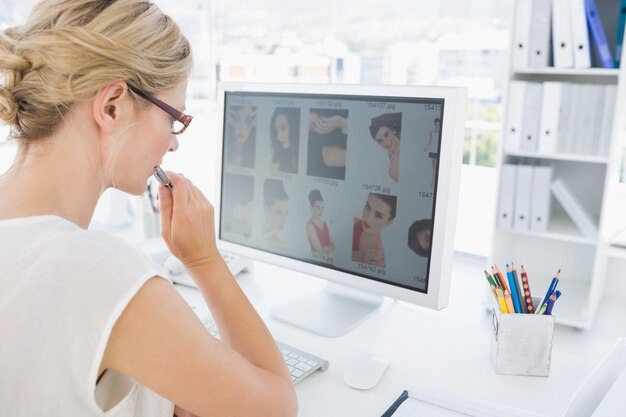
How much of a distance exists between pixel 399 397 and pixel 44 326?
0.55 meters

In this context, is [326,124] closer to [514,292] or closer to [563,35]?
[514,292]

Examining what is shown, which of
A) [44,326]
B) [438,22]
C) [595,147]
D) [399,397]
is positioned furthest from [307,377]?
[438,22]

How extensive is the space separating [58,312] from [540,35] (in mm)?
2392

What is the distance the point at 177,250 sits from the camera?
1.00 meters

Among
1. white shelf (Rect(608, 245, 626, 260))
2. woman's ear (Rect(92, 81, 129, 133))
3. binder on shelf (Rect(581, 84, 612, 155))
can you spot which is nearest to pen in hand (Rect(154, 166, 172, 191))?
woman's ear (Rect(92, 81, 129, 133))

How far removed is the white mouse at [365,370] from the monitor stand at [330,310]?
12 centimetres

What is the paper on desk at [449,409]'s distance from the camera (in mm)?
888

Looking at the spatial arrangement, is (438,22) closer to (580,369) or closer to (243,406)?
(580,369)

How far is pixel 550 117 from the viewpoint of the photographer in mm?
2533

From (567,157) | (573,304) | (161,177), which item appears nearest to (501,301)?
(161,177)

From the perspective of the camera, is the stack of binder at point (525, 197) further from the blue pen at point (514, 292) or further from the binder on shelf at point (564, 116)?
the blue pen at point (514, 292)

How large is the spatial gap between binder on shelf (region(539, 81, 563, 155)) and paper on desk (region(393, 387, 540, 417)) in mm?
1901

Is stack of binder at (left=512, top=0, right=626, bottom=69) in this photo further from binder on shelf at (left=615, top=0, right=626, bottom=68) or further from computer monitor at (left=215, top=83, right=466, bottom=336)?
computer monitor at (left=215, top=83, right=466, bottom=336)

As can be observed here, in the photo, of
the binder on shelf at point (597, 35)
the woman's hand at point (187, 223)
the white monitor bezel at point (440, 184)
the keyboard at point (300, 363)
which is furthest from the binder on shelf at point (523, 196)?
the woman's hand at point (187, 223)
